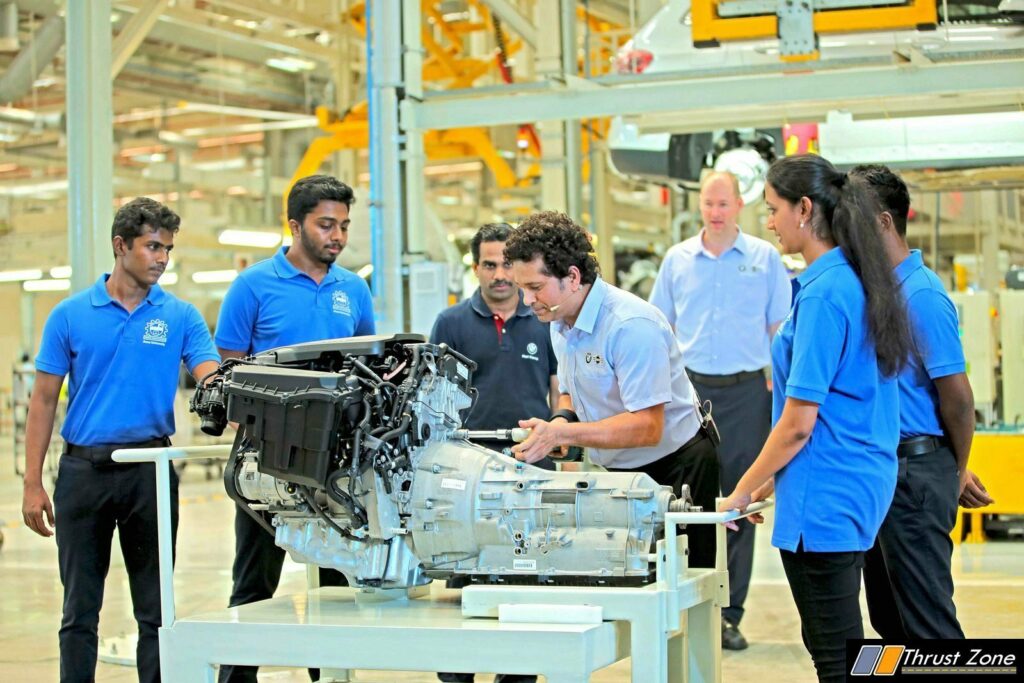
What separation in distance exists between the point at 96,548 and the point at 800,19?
359 centimetres

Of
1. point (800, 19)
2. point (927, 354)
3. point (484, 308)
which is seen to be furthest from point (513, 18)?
point (927, 354)

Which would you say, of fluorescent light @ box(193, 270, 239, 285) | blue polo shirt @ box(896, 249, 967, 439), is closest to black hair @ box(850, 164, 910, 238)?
blue polo shirt @ box(896, 249, 967, 439)

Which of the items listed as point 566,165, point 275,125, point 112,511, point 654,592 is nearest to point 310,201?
point 112,511

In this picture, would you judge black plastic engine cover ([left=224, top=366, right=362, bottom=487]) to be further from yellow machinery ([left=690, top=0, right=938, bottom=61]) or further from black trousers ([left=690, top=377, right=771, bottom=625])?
yellow machinery ([left=690, top=0, right=938, bottom=61])

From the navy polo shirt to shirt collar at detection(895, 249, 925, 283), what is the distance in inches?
52.0

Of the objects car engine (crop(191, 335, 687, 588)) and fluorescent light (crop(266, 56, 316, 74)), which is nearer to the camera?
car engine (crop(191, 335, 687, 588))

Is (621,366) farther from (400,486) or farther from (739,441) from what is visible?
(739,441)

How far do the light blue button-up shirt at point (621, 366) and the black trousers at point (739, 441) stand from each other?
4.68 feet

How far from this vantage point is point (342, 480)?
2.78 m

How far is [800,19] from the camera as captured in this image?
5.39 m

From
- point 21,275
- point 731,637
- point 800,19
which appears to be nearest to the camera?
point 731,637

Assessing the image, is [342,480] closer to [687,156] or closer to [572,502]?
[572,502]

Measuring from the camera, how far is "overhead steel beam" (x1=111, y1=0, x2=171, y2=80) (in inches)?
269

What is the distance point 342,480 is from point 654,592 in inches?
28.3
